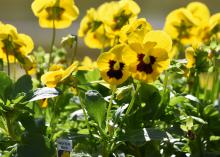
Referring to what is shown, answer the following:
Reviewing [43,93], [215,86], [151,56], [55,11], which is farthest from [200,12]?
[43,93]

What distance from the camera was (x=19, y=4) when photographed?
8.98 meters

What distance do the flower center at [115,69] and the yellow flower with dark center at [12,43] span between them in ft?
0.96

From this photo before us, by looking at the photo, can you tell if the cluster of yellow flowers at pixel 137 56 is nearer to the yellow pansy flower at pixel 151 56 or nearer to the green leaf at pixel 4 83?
the yellow pansy flower at pixel 151 56

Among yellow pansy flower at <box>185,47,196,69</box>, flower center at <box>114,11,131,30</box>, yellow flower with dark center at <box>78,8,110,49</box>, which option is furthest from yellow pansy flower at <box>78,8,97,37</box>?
yellow pansy flower at <box>185,47,196,69</box>

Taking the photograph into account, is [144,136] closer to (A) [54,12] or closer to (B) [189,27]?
(A) [54,12]

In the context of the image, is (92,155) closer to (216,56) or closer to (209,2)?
(216,56)

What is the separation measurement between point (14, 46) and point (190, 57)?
0.40 meters

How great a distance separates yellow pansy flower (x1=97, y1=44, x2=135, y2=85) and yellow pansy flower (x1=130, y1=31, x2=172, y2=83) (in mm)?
14

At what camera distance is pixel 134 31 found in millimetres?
1355

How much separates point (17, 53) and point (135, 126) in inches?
13.5

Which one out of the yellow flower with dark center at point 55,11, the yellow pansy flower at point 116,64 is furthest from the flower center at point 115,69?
the yellow flower with dark center at point 55,11

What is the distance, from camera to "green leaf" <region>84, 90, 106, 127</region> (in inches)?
54.9

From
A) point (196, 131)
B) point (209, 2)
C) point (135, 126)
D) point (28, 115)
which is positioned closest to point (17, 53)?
point (28, 115)

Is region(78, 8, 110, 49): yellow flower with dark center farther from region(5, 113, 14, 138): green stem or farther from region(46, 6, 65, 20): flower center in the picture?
region(5, 113, 14, 138): green stem
